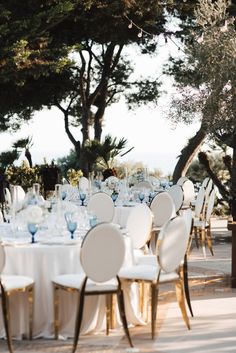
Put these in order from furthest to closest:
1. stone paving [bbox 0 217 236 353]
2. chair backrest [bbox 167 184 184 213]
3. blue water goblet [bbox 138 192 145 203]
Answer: chair backrest [bbox 167 184 184 213], blue water goblet [bbox 138 192 145 203], stone paving [bbox 0 217 236 353]

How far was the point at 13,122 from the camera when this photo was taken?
83.6 feet

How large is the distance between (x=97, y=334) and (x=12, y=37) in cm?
1066

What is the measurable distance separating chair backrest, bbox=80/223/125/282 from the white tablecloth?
477 mm

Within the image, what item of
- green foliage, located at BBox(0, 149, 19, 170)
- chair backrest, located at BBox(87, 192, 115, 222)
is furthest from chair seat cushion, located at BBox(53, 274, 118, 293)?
green foliage, located at BBox(0, 149, 19, 170)

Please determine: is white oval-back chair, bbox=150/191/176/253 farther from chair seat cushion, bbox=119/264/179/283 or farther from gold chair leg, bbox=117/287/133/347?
gold chair leg, bbox=117/287/133/347

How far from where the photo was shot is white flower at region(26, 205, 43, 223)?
6344mm

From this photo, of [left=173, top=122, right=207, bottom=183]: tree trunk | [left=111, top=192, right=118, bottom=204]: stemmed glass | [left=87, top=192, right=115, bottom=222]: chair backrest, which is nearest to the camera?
[left=87, top=192, right=115, bottom=222]: chair backrest

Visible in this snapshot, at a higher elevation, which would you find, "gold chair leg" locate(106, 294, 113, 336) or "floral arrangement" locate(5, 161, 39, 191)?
"floral arrangement" locate(5, 161, 39, 191)

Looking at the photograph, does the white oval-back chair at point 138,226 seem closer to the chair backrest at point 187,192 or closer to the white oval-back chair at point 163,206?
the white oval-back chair at point 163,206

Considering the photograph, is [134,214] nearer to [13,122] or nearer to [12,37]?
[12,37]

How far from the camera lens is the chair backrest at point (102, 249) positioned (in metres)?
5.59

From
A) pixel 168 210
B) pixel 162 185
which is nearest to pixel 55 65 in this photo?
pixel 162 185

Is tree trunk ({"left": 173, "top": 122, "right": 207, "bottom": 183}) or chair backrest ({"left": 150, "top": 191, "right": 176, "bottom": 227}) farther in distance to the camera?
tree trunk ({"left": 173, "top": 122, "right": 207, "bottom": 183})

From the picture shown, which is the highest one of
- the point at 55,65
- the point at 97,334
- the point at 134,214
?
the point at 55,65
